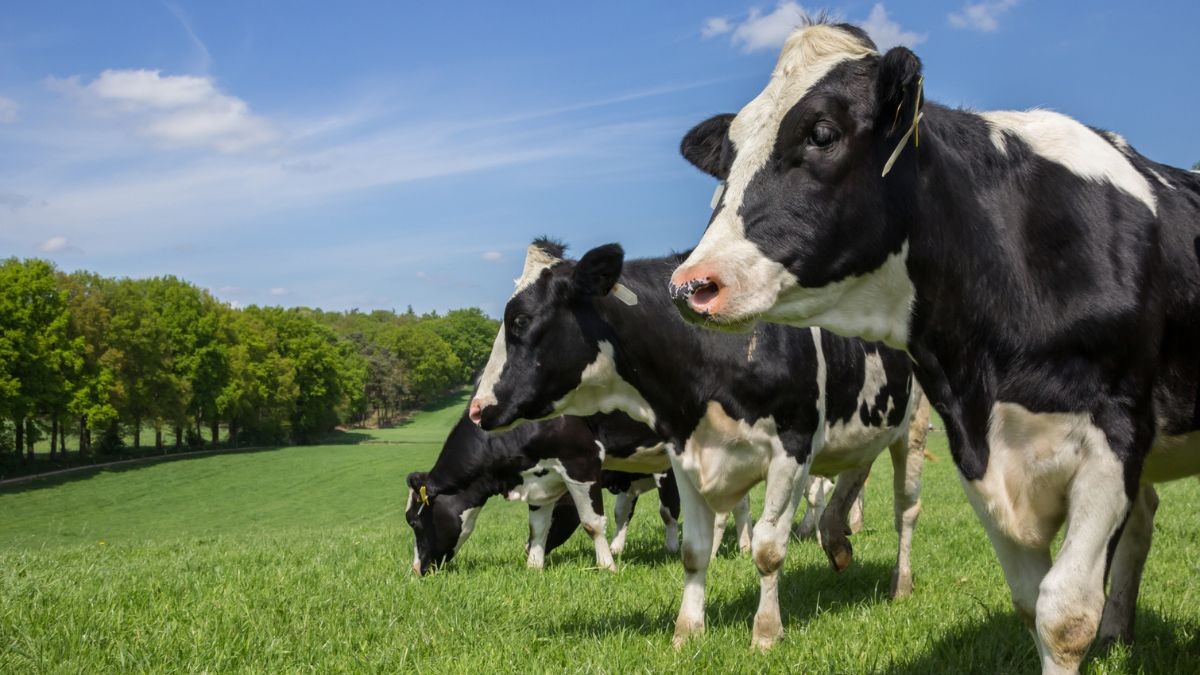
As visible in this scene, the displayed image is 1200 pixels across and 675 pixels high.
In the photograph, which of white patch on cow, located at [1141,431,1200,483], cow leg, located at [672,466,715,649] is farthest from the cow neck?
white patch on cow, located at [1141,431,1200,483]

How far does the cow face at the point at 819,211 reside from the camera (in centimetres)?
312

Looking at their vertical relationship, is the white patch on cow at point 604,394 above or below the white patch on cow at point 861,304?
below

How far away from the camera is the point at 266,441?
266 ft

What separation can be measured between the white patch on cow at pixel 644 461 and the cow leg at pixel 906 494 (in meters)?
2.80

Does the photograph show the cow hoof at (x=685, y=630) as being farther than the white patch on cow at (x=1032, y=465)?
Yes

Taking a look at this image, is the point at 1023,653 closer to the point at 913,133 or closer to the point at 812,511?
the point at 913,133

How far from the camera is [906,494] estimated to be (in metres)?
8.05

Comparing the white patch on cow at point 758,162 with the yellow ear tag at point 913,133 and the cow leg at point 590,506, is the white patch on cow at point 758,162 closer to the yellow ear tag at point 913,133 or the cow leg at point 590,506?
the yellow ear tag at point 913,133

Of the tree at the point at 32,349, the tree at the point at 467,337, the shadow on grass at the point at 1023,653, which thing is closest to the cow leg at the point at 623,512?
the shadow on grass at the point at 1023,653

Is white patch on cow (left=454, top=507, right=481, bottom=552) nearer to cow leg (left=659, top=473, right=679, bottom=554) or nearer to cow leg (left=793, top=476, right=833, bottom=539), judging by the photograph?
cow leg (left=659, top=473, right=679, bottom=554)

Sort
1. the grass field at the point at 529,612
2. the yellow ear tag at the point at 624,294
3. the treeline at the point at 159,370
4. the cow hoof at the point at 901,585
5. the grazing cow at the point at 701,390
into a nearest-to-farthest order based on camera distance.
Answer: the grass field at the point at 529,612, the grazing cow at the point at 701,390, the yellow ear tag at the point at 624,294, the cow hoof at the point at 901,585, the treeline at the point at 159,370

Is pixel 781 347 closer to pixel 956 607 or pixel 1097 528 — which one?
pixel 956 607

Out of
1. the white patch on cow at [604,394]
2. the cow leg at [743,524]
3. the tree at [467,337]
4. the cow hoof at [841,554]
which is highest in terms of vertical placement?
the tree at [467,337]

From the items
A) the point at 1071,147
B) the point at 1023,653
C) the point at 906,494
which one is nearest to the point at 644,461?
the point at 906,494
